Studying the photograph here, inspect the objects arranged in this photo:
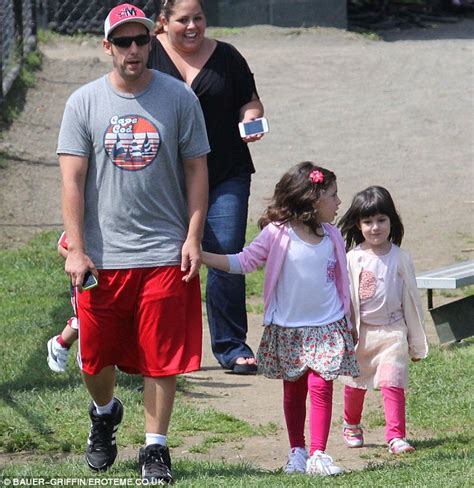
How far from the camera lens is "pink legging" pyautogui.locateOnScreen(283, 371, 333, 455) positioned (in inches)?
206

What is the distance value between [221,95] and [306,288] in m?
1.59

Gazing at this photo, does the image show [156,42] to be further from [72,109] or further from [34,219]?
[34,219]

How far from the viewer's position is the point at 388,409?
19.2ft

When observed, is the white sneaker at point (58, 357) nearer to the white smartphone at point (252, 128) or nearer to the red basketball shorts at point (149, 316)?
the white smartphone at point (252, 128)

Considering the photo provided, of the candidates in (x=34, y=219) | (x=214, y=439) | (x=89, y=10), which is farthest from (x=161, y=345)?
(x=89, y=10)

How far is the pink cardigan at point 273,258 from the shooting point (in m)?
5.34

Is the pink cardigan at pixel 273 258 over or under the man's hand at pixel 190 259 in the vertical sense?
under

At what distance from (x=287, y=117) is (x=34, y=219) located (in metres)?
4.84

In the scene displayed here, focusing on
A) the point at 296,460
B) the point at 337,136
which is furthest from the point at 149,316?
A: the point at 337,136

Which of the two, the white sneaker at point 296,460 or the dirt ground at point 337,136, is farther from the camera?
the dirt ground at point 337,136

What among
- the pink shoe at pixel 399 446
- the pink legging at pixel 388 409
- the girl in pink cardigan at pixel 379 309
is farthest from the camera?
the girl in pink cardigan at pixel 379 309

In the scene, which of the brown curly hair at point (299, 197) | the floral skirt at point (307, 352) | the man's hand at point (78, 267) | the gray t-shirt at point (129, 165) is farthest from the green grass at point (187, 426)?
the brown curly hair at point (299, 197)

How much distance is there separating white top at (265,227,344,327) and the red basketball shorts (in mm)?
600

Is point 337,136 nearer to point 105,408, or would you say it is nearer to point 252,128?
point 252,128
